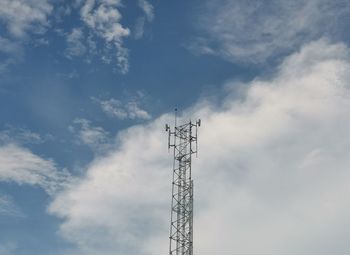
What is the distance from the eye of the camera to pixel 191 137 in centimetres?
11288

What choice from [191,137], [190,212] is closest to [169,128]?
[191,137]

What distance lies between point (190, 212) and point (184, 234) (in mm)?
3207

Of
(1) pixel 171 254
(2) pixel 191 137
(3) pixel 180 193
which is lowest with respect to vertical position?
(1) pixel 171 254

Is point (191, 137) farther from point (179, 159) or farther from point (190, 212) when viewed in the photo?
point (190, 212)

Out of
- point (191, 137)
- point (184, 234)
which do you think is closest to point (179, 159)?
point (191, 137)

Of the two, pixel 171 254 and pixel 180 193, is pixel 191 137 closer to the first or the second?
pixel 180 193

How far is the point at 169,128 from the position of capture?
113 m

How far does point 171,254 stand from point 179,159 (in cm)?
1379

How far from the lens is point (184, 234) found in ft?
356

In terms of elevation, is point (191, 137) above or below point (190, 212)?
above

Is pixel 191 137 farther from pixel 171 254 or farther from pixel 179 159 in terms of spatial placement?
pixel 171 254

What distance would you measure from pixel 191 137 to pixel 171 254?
55.8ft

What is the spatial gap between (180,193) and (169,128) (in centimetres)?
958

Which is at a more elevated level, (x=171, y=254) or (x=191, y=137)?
(x=191, y=137)
